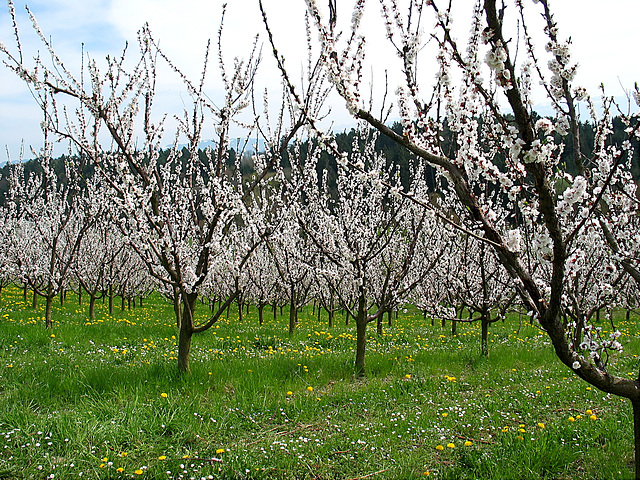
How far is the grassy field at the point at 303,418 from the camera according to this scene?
11.4 feet

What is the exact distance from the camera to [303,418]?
469 centimetres

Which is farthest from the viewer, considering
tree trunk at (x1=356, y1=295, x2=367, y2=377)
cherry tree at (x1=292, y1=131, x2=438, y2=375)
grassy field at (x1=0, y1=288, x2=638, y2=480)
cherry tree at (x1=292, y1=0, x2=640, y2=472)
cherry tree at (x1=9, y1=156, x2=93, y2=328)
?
cherry tree at (x1=9, y1=156, x2=93, y2=328)

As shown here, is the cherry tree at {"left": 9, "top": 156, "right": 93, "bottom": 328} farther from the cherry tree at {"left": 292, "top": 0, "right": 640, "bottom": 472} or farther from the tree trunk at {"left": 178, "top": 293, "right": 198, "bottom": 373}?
the cherry tree at {"left": 292, "top": 0, "right": 640, "bottom": 472}

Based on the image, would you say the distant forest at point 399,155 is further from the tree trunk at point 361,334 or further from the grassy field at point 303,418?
the grassy field at point 303,418

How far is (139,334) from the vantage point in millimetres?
9734

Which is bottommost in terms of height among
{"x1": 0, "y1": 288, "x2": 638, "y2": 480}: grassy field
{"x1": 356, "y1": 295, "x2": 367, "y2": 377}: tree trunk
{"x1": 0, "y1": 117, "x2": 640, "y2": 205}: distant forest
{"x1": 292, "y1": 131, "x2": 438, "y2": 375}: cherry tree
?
{"x1": 0, "y1": 288, "x2": 638, "y2": 480}: grassy field

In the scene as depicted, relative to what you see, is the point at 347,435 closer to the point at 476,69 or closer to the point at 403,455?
the point at 403,455

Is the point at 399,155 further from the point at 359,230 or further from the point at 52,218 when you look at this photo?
the point at 359,230

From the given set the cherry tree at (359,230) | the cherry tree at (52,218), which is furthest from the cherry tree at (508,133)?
the cherry tree at (52,218)

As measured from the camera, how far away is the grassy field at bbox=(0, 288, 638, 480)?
11.4ft

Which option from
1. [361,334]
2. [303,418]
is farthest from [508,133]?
[361,334]

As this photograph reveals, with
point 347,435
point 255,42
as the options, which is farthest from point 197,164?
point 347,435

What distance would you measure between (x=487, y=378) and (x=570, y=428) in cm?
240

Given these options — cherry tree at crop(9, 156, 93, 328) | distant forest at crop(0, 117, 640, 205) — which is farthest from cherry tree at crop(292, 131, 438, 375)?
cherry tree at crop(9, 156, 93, 328)
